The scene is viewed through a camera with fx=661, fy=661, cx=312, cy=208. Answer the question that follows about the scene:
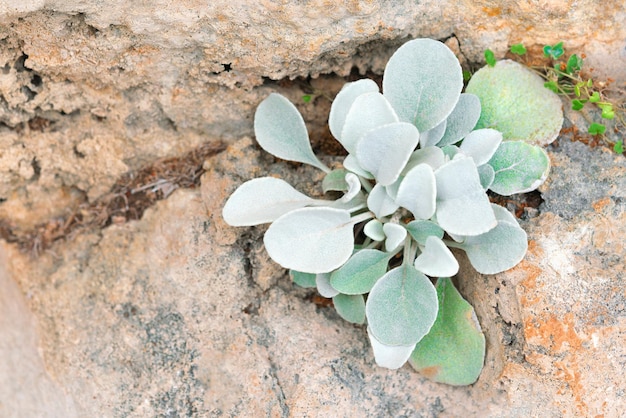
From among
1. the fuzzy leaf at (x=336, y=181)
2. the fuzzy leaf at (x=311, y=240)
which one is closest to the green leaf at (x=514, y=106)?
the fuzzy leaf at (x=336, y=181)

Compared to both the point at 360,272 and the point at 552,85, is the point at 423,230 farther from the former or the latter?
the point at 552,85

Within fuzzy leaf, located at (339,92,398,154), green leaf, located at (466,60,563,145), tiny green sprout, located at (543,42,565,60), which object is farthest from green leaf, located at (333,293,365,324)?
tiny green sprout, located at (543,42,565,60)

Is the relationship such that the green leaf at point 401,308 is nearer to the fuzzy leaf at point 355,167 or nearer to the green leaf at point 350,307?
the green leaf at point 350,307

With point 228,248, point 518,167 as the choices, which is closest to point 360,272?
point 228,248

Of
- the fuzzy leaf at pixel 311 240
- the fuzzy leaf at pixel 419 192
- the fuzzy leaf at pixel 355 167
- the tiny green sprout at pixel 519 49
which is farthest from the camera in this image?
the tiny green sprout at pixel 519 49

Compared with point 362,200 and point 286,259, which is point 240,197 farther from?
Answer: point 362,200
